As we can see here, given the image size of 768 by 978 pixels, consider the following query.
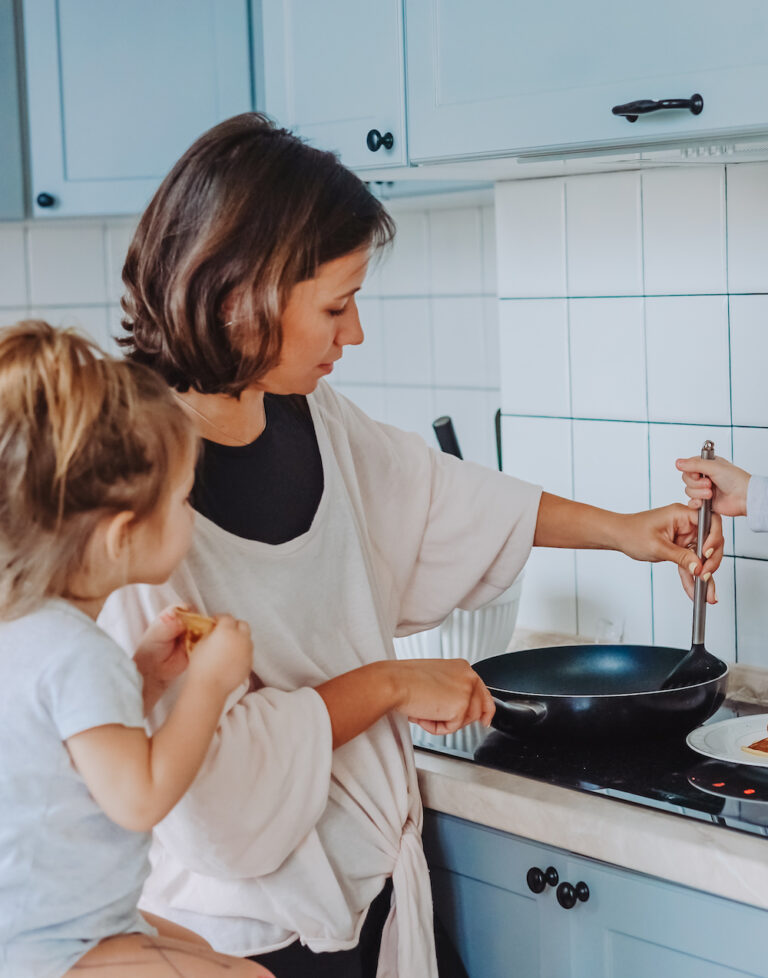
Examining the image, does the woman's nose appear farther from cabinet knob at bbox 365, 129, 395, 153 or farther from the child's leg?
the child's leg

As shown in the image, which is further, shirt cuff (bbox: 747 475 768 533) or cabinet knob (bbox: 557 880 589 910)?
shirt cuff (bbox: 747 475 768 533)

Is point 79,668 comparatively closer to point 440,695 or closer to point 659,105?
point 440,695

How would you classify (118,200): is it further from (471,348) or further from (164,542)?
(164,542)

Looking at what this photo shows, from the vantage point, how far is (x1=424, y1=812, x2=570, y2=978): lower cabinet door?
1329mm

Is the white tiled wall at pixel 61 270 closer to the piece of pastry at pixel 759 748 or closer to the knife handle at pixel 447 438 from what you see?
the knife handle at pixel 447 438

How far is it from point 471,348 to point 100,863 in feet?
4.78

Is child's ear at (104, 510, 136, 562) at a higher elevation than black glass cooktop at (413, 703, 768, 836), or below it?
higher

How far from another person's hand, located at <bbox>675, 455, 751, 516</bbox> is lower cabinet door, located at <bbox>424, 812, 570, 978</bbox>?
1.47ft

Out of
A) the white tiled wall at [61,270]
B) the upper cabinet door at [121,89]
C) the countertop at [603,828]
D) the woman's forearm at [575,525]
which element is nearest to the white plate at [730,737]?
the countertop at [603,828]

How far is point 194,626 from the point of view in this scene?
983mm

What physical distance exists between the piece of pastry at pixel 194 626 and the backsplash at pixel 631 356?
944 millimetres

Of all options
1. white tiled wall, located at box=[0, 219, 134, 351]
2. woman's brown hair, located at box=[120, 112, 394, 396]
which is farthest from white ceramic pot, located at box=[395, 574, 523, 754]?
A: white tiled wall, located at box=[0, 219, 134, 351]

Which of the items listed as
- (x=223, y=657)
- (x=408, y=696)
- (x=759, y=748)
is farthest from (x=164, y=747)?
(x=759, y=748)

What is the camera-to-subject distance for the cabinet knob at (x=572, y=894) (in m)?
1.28
